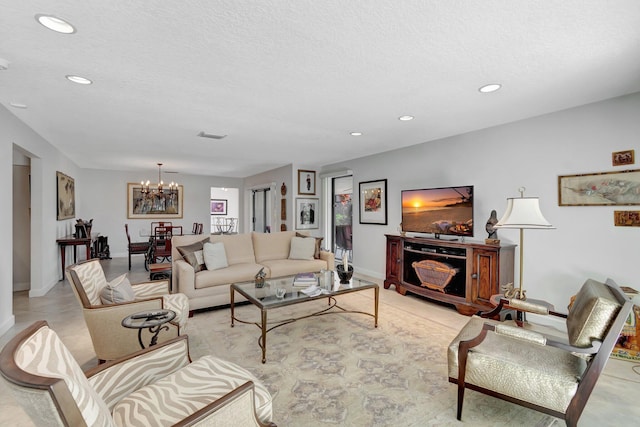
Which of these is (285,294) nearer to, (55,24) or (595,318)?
(595,318)

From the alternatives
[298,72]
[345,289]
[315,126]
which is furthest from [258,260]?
[298,72]

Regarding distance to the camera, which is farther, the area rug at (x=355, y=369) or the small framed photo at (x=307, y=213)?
the small framed photo at (x=307, y=213)

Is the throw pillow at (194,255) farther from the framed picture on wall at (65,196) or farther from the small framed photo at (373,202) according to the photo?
the small framed photo at (373,202)

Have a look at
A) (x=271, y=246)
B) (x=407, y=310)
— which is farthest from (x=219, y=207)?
(x=407, y=310)

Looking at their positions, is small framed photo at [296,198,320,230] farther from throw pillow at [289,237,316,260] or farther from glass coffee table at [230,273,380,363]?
glass coffee table at [230,273,380,363]

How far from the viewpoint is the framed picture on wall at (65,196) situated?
524 centimetres

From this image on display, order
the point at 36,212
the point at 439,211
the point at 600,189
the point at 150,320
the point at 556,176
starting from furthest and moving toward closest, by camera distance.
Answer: the point at 36,212
the point at 439,211
the point at 556,176
the point at 600,189
the point at 150,320

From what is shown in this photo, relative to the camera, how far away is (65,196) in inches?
225

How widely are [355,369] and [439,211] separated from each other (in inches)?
102

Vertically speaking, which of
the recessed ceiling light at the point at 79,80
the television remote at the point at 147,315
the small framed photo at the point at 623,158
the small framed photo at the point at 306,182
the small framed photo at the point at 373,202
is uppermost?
the recessed ceiling light at the point at 79,80

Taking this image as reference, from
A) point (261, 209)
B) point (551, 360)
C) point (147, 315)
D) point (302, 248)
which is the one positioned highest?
point (261, 209)

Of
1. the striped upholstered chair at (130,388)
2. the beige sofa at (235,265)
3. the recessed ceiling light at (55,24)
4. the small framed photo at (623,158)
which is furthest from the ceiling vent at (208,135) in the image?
the small framed photo at (623,158)

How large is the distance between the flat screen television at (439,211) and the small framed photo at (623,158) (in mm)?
1325

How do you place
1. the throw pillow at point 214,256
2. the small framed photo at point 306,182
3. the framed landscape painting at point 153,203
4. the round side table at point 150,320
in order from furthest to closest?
the framed landscape painting at point 153,203, the small framed photo at point 306,182, the throw pillow at point 214,256, the round side table at point 150,320
